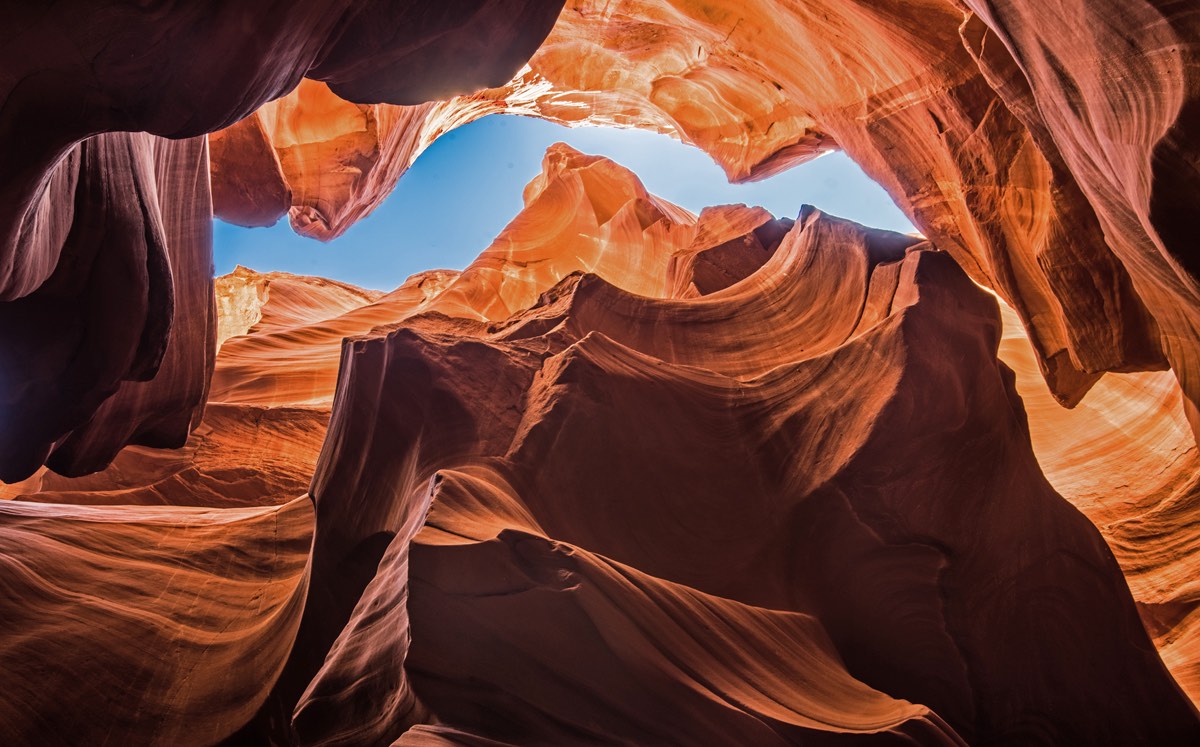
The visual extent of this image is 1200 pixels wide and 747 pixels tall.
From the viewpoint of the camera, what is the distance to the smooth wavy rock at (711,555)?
2928 millimetres

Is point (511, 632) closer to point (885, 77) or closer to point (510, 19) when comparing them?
point (510, 19)

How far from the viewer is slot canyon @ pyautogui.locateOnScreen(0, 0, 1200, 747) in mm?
2848

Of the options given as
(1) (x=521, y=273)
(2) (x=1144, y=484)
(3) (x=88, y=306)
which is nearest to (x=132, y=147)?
(3) (x=88, y=306)

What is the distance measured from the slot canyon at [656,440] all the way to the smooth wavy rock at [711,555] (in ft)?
0.07

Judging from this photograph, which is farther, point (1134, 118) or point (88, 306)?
point (88, 306)

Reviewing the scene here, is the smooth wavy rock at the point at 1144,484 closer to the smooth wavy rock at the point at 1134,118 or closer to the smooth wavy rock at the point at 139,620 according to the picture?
the smooth wavy rock at the point at 1134,118

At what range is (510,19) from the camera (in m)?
4.00

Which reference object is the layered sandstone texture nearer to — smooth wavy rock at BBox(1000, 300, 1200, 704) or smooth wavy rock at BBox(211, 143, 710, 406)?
smooth wavy rock at BBox(1000, 300, 1200, 704)

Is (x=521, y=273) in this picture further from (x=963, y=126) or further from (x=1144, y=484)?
(x=1144, y=484)

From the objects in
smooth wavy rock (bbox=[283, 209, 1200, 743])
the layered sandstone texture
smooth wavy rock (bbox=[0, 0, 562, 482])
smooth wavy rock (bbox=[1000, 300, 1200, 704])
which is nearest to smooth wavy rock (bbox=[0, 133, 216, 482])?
smooth wavy rock (bbox=[0, 0, 562, 482])

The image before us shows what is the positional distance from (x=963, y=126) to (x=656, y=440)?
3067 millimetres

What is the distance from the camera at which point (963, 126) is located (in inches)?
202

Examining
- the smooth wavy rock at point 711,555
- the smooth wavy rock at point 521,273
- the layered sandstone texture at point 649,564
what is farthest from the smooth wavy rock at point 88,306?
the smooth wavy rock at point 521,273

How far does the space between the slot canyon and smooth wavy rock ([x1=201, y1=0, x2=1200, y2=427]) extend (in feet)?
0.09
